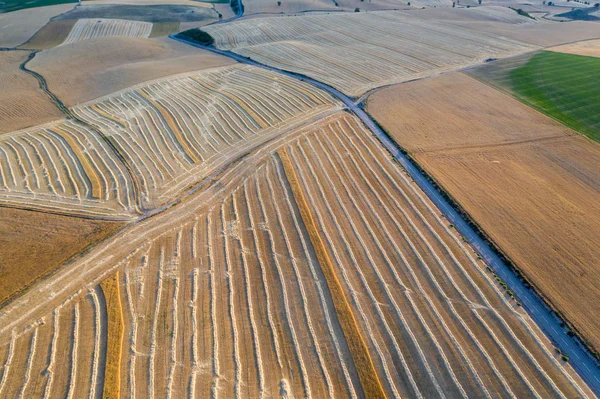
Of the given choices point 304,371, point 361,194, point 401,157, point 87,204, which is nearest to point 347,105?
point 401,157

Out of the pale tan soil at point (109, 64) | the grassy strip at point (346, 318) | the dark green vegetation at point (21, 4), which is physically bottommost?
the grassy strip at point (346, 318)

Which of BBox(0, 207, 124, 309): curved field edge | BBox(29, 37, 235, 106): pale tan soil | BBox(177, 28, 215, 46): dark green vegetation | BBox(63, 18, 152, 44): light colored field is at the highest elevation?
BBox(63, 18, 152, 44): light colored field

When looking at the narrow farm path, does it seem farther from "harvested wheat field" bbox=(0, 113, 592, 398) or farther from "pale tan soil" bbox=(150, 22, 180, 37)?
"pale tan soil" bbox=(150, 22, 180, 37)

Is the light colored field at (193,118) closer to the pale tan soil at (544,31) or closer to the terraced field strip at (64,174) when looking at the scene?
the terraced field strip at (64,174)

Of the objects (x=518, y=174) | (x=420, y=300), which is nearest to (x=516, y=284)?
(x=420, y=300)

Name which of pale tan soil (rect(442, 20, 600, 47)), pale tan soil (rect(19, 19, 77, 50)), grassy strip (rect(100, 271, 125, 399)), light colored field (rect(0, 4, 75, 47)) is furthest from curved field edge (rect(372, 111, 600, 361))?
light colored field (rect(0, 4, 75, 47))

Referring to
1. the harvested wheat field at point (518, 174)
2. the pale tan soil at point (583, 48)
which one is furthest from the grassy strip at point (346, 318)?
the pale tan soil at point (583, 48)
